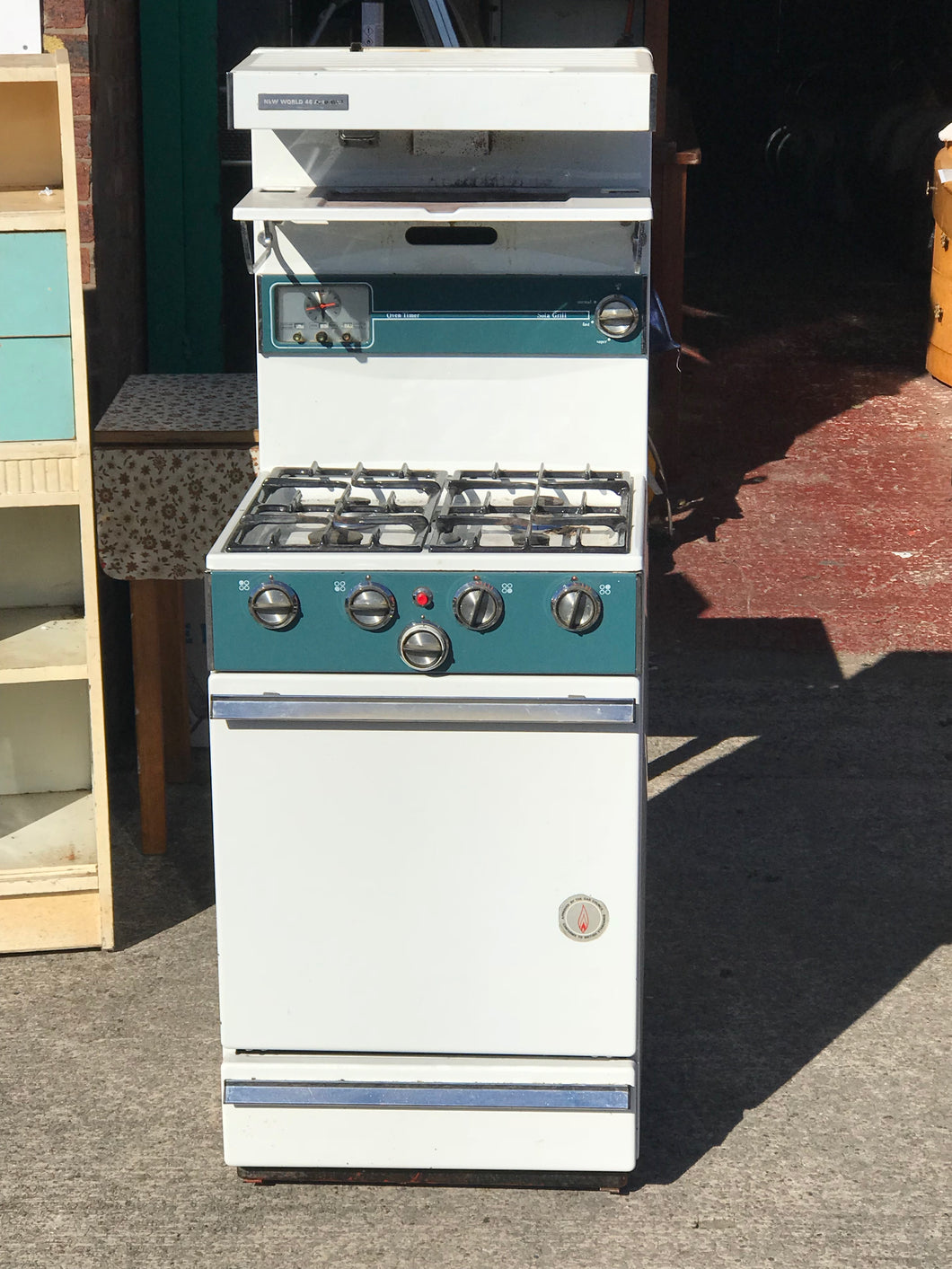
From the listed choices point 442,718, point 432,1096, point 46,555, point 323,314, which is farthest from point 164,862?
point 442,718

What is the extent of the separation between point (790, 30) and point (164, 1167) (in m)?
14.3

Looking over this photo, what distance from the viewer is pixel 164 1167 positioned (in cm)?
355

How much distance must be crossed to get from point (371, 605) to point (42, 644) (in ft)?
5.21

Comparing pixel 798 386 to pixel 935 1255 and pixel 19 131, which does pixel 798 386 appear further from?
pixel 935 1255

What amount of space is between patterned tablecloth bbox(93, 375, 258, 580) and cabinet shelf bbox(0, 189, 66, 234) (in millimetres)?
644

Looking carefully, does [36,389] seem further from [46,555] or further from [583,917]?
[583,917]

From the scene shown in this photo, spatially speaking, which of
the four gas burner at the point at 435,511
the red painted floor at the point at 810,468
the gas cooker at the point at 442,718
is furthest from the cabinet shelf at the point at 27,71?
the red painted floor at the point at 810,468

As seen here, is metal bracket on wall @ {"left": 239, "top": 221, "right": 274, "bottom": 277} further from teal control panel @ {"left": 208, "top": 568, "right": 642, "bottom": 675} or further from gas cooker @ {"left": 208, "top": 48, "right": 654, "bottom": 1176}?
teal control panel @ {"left": 208, "top": 568, "right": 642, "bottom": 675}

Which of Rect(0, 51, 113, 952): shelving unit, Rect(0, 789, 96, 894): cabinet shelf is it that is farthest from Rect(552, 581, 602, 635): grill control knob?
Rect(0, 789, 96, 894): cabinet shelf

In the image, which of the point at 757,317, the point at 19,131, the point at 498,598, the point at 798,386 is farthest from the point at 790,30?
the point at 498,598

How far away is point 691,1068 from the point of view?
389cm

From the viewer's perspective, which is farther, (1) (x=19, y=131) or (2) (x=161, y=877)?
(2) (x=161, y=877)

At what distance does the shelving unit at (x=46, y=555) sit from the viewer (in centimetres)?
404

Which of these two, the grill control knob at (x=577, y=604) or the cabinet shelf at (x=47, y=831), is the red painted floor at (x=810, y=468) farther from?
the grill control knob at (x=577, y=604)
